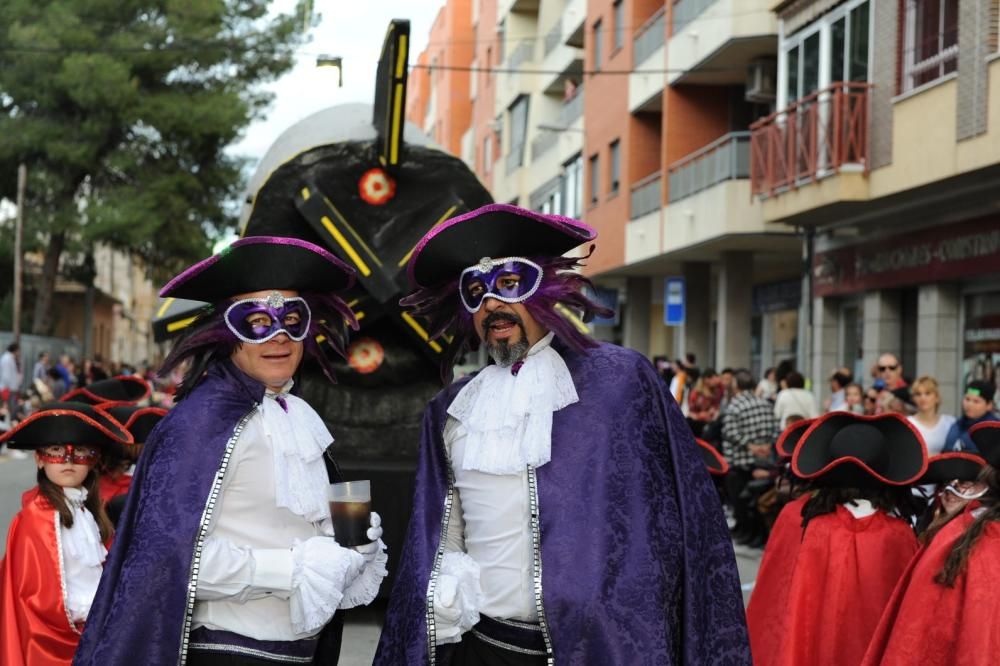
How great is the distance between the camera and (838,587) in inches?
269

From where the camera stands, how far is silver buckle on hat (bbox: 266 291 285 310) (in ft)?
15.2

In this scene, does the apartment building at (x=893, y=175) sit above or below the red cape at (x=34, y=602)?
above

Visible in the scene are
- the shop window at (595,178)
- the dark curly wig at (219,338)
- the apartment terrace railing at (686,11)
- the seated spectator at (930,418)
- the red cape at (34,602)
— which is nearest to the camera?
the dark curly wig at (219,338)

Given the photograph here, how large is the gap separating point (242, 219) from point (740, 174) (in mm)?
13844

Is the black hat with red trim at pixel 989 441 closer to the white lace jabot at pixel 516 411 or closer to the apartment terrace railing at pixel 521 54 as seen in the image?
the white lace jabot at pixel 516 411

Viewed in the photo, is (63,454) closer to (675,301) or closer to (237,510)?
(237,510)

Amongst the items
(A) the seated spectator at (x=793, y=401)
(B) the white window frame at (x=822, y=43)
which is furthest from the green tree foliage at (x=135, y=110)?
(A) the seated spectator at (x=793, y=401)

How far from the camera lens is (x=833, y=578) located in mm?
6879

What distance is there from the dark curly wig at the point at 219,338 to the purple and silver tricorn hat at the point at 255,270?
7 cm

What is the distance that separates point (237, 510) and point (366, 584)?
1.56 ft

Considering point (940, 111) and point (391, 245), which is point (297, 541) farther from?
point (940, 111)

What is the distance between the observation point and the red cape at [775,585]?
7.18 m

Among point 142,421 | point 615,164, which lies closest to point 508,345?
point 142,421

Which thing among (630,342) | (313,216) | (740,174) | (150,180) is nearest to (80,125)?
(150,180)
